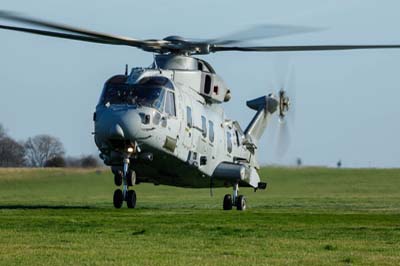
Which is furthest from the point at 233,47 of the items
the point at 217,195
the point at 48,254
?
the point at 217,195

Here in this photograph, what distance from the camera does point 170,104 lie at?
30.8 meters

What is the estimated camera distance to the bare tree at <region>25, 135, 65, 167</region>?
47.8 m

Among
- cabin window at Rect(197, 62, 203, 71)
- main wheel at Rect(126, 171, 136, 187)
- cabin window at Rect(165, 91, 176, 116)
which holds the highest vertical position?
cabin window at Rect(197, 62, 203, 71)

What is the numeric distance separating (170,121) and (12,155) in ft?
87.5

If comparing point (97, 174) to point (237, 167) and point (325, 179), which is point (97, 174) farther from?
point (237, 167)

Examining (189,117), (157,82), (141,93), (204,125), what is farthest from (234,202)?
(141,93)

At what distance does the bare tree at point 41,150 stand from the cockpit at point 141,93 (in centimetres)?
1645

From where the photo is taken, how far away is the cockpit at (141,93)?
30.1m

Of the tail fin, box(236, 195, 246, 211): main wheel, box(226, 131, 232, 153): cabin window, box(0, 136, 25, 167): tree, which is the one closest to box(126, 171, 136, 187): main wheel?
box(236, 195, 246, 211): main wheel

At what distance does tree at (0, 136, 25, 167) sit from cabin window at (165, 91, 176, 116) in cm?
2493

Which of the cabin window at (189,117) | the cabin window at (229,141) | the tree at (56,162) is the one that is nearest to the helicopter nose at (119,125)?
the cabin window at (189,117)

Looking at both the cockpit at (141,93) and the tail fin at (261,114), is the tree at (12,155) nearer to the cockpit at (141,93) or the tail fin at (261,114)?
the tail fin at (261,114)

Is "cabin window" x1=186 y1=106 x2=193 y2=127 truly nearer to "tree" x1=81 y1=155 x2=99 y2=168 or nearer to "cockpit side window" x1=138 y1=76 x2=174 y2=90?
"cockpit side window" x1=138 y1=76 x2=174 y2=90

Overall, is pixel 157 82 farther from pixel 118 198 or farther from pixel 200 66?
pixel 118 198
